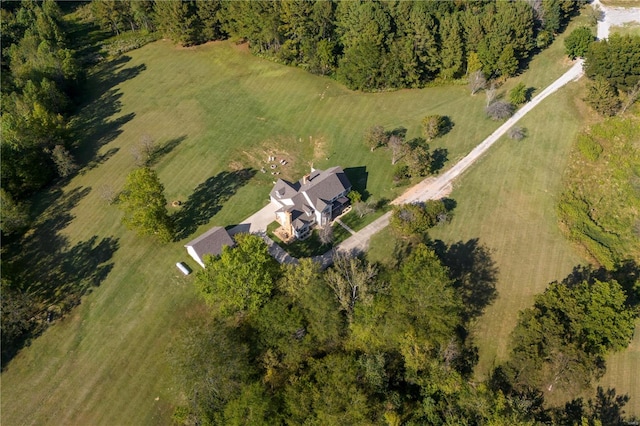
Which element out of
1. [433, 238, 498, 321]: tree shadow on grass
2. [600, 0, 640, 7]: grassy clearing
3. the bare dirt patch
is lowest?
[433, 238, 498, 321]: tree shadow on grass

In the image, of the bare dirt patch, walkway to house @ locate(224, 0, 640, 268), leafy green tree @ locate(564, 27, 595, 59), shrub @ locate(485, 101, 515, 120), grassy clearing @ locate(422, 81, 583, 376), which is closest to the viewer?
grassy clearing @ locate(422, 81, 583, 376)

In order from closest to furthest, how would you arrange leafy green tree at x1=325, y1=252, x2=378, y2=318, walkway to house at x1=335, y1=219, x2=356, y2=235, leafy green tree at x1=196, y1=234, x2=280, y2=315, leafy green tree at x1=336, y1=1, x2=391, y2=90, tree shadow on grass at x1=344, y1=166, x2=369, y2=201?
leafy green tree at x1=325, y1=252, x2=378, y2=318 → leafy green tree at x1=196, y1=234, x2=280, y2=315 → walkway to house at x1=335, y1=219, x2=356, y2=235 → tree shadow on grass at x1=344, y1=166, x2=369, y2=201 → leafy green tree at x1=336, y1=1, x2=391, y2=90

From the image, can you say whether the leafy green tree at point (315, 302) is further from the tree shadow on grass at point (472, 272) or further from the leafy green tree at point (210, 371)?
the tree shadow on grass at point (472, 272)

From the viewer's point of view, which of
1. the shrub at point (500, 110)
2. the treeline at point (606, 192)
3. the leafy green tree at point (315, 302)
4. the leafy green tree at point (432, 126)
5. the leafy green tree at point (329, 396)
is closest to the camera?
the leafy green tree at point (329, 396)

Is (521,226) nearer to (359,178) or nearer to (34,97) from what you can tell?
(359,178)

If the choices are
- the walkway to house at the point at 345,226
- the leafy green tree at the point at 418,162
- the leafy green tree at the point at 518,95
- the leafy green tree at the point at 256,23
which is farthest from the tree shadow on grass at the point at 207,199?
the leafy green tree at the point at 518,95

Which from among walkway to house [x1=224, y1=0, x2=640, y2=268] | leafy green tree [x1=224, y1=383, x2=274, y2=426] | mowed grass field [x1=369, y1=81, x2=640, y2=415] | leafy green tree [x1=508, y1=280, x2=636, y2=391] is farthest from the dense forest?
leafy green tree [x1=508, y1=280, x2=636, y2=391]

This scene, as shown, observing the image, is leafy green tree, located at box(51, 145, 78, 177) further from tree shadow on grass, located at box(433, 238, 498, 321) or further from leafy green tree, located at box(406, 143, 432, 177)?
tree shadow on grass, located at box(433, 238, 498, 321)
